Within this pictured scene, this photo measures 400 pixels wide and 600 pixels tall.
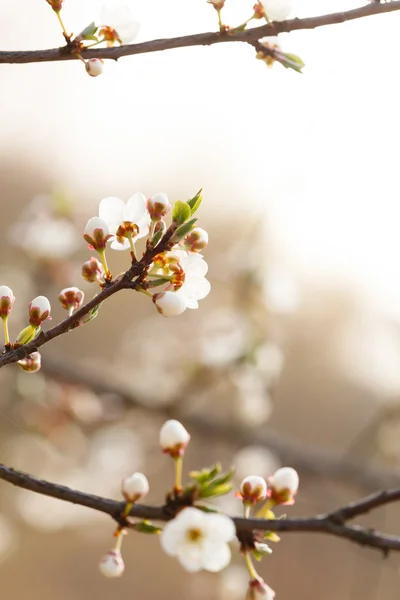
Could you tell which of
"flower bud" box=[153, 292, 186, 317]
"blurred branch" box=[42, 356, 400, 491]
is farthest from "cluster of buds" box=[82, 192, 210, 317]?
"blurred branch" box=[42, 356, 400, 491]

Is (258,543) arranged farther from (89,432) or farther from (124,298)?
(124,298)

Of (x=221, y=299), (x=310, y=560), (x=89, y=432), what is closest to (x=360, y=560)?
(x=310, y=560)

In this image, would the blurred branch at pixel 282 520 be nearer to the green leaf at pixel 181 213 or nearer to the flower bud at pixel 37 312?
the flower bud at pixel 37 312

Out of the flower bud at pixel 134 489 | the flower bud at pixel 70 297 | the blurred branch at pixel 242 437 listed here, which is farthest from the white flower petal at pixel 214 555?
the blurred branch at pixel 242 437

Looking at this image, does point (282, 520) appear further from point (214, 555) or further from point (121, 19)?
point (121, 19)

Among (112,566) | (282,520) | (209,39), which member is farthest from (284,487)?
(209,39)

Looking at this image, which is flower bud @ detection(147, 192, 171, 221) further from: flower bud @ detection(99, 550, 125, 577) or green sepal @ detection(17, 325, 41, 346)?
flower bud @ detection(99, 550, 125, 577)
